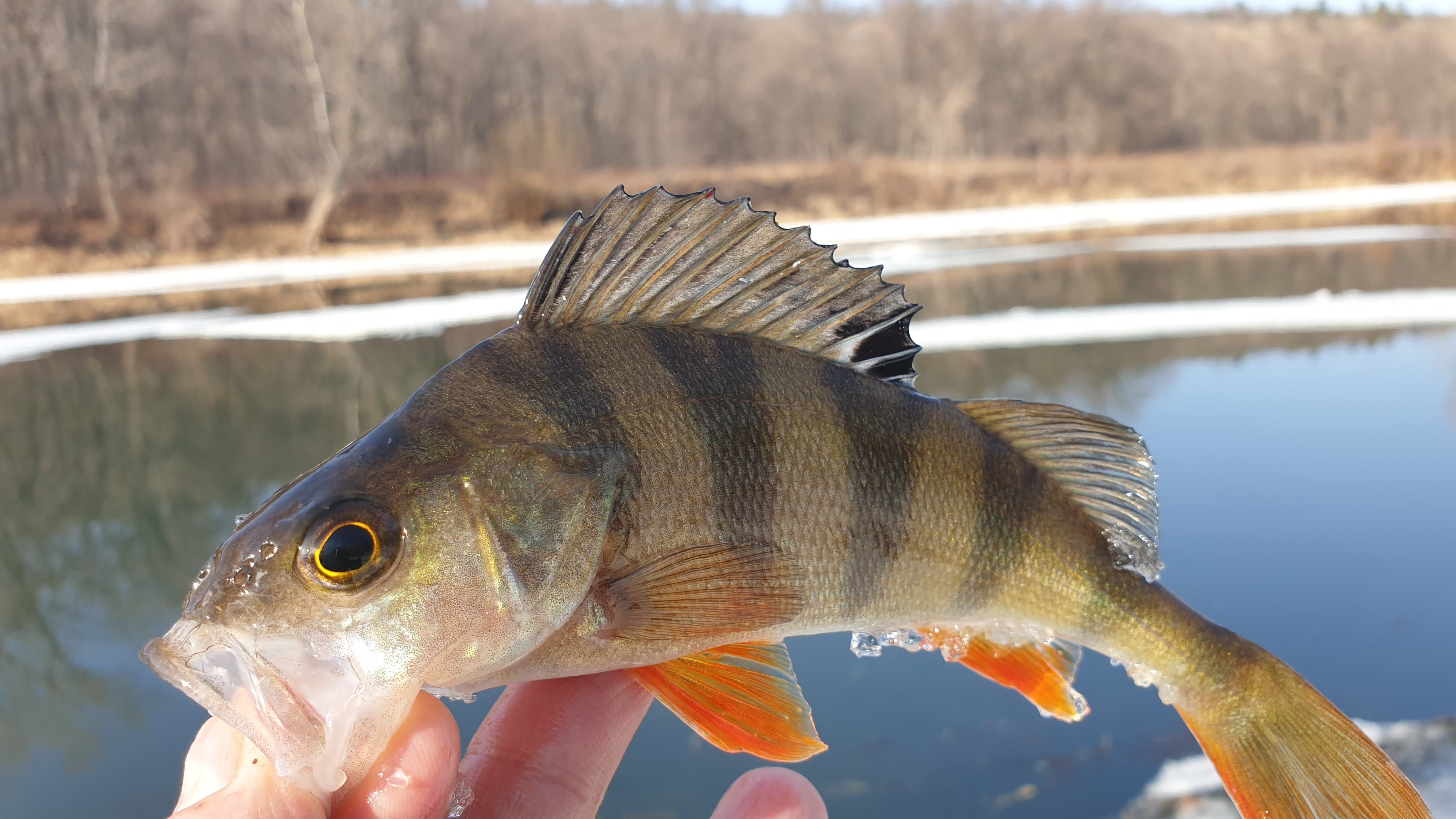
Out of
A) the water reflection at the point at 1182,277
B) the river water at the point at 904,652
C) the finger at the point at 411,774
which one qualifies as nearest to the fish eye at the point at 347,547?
the finger at the point at 411,774

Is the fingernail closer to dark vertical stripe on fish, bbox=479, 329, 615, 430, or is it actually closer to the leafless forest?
dark vertical stripe on fish, bbox=479, 329, 615, 430

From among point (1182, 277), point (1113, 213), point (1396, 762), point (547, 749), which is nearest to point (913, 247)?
point (1182, 277)

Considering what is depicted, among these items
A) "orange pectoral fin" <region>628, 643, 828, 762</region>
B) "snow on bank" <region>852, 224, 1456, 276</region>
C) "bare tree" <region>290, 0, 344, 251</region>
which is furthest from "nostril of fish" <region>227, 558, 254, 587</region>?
"bare tree" <region>290, 0, 344, 251</region>

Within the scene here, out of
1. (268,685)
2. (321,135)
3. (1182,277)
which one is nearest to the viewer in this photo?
(268,685)

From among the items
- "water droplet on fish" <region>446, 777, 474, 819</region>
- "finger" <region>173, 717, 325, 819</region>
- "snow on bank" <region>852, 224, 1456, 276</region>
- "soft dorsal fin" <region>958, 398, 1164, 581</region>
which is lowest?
"finger" <region>173, 717, 325, 819</region>

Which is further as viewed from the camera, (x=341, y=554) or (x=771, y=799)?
(x=771, y=799)

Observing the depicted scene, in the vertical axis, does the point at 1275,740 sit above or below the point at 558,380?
below

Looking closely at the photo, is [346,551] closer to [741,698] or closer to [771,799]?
[741,698]

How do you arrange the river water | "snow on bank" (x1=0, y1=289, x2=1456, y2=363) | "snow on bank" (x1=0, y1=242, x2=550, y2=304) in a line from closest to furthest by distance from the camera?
the river water → "snow on bank" (x1=0, y1=289, x2=1456, y2=363) → "snow on bank" (x1=0, y1=242, x2=550, y2=304)

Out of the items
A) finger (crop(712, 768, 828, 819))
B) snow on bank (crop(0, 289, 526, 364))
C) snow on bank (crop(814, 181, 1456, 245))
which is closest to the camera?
finger (crop(712, 768, 828, 819))
